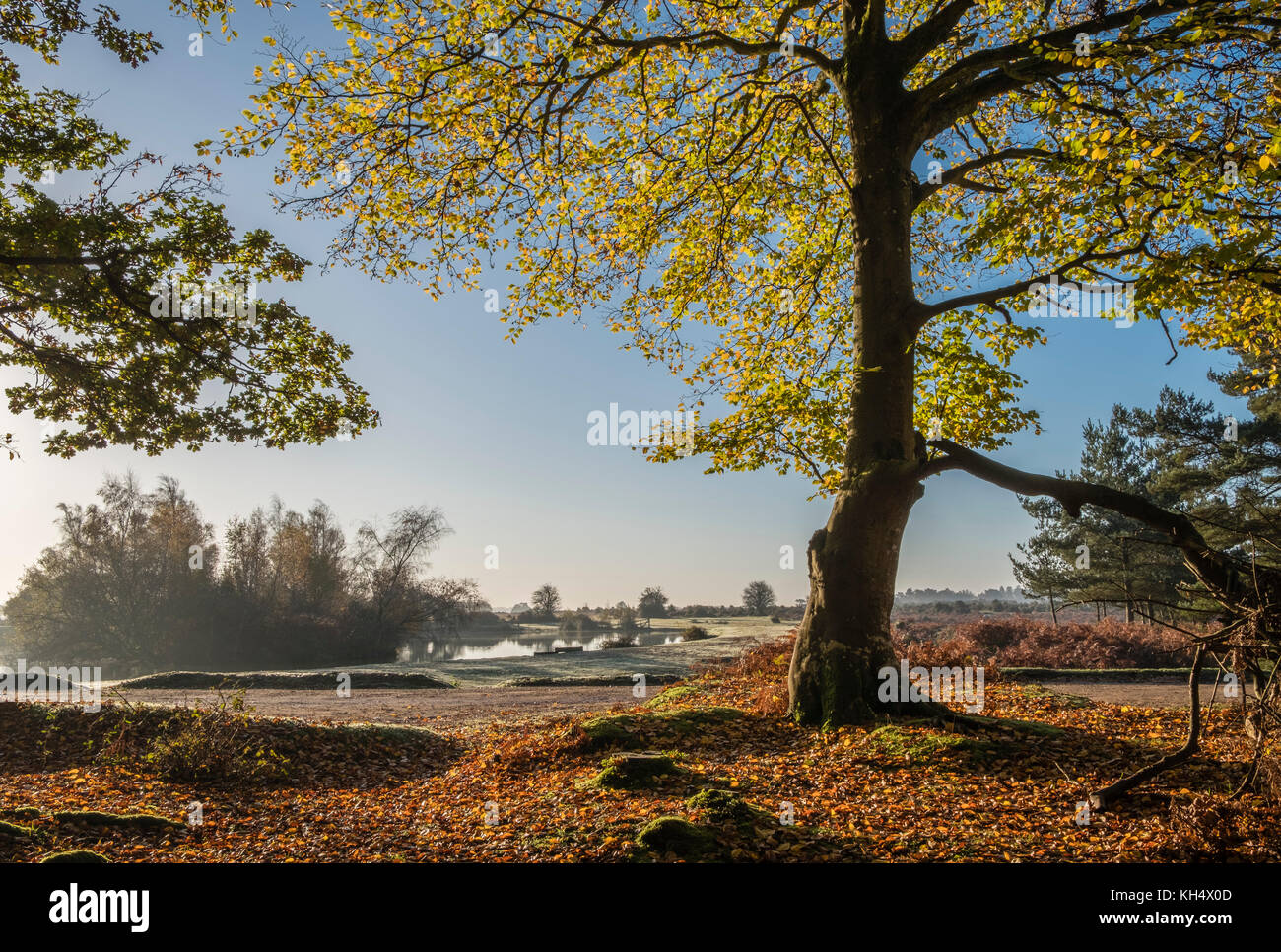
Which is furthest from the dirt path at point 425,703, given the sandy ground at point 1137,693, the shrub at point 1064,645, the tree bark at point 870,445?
the sandy ground at point 1137,693

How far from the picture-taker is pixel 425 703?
16.5 metres

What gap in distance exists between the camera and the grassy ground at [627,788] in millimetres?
5582

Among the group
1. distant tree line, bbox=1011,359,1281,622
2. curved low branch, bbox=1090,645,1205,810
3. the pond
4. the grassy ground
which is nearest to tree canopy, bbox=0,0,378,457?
the grassy ground

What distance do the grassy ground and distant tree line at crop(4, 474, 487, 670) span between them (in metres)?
33.8

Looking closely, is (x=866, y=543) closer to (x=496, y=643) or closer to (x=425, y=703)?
(x=425, y=703)

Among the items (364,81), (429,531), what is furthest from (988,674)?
(429,531)

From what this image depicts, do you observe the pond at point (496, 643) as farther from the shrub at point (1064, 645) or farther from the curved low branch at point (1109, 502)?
the curved low branch at point (1109, 502)

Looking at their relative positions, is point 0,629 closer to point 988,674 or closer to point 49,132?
point 49,132

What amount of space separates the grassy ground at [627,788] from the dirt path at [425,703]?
7.35ft

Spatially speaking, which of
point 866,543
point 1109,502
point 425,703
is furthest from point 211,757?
point 1109,502

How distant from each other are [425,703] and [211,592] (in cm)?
3980

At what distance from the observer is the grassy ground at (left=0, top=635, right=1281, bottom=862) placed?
18.3 feet

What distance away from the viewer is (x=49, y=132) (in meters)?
11.2
